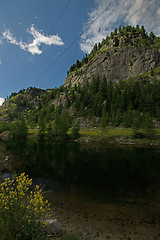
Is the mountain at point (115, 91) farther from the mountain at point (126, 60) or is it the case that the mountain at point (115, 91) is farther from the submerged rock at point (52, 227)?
the submerged rock at point (52, 227)

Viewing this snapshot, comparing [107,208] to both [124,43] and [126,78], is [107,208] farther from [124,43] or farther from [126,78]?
[124,43]

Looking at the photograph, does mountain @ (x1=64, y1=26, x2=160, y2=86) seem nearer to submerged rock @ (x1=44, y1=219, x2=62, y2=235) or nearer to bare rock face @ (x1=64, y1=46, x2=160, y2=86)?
bare rock face @ (x1=64, y1=46, x2=160, y2=86)

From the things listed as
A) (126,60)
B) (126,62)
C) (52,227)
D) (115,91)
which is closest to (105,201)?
(52,227)

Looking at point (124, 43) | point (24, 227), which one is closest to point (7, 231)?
point (24, 227)

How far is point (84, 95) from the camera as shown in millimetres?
124688


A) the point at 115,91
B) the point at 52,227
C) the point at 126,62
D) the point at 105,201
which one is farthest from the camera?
the point at 126,62

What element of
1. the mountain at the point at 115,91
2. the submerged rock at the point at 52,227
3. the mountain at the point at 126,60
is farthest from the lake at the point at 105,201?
the mountain at the point at 126,60

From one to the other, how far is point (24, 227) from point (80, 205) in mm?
7473

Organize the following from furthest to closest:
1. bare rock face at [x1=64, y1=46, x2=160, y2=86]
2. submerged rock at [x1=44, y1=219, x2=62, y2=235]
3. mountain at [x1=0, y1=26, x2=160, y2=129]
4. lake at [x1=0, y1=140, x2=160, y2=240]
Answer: bare rock face at [x1=64, y1=46, x2=160, y2=86], mountain at [x1=0, y1=26, x2=160, y2=129], lake at [x1=0, y1=140, x2=160, y2=240], submerged rock at [x1=44, y1=219, x2=62, y2=235]

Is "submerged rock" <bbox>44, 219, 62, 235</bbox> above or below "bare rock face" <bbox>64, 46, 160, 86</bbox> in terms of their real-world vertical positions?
below

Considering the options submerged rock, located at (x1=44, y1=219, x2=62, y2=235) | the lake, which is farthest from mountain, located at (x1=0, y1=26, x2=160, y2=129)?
submerged rock, located at (x1=44, y1=219, x2=62, y2=235)

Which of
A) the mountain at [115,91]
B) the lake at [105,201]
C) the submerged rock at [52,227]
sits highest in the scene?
the mountain at [115,91]

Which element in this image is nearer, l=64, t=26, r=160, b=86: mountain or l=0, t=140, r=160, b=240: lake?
l=0, t=140, r=160, b=240: lake

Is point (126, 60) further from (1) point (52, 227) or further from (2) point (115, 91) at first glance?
(1) point (52, 227)
